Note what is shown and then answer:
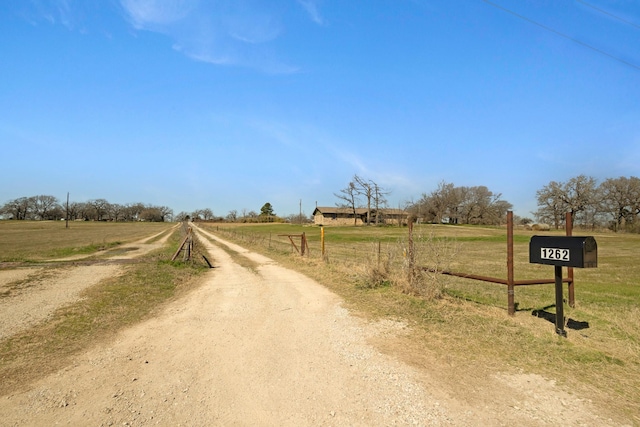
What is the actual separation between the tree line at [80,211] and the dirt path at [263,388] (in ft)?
485

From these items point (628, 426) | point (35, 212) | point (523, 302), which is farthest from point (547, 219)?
point (35, 212)

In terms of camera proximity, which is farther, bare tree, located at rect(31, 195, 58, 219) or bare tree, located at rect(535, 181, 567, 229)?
bare tree, located at rect(31, 195, 58, 219)

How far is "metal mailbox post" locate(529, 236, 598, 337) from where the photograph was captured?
5320mm

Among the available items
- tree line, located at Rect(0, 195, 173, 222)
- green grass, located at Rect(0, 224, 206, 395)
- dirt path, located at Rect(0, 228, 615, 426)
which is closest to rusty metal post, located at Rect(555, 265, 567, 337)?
dirt path, located at Rect(0, 228, 615, 426)

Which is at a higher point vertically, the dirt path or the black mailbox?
the black mailbox

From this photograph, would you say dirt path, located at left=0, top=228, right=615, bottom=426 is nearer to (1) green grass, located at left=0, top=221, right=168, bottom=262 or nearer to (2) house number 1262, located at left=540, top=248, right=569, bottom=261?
(2) house number 1262, located at left=540, top=248, right=569, bottom=261

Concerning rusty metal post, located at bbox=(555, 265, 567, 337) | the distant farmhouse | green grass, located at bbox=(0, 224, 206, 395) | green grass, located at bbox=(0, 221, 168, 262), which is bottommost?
green grass, located at bbox=(0, 221, 168, 262)

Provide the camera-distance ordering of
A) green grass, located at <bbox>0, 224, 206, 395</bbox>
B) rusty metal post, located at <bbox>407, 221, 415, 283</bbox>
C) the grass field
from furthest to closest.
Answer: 1. rusty metal post, located at <bbox>407, 221, 415, 283</bbox>
2. green grass, located at <bbox>0, 224, 206, 395</bbox>
3. the grass field

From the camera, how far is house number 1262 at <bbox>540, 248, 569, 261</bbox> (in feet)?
18.1

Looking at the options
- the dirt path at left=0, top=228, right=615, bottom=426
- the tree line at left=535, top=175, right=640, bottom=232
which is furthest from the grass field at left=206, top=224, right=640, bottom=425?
the tree line at left=535, top=175, right=640, bottom=232

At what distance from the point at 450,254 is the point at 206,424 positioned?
6532 millimetres

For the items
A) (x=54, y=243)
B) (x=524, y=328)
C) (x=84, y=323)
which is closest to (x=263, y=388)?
(x=524, y=328)


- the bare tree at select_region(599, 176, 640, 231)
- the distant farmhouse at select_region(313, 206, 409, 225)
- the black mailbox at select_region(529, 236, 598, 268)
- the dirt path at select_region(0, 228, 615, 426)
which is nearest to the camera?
the dirt path at select_region(0, 228, 615, 426)

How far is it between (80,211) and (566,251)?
191 meters
